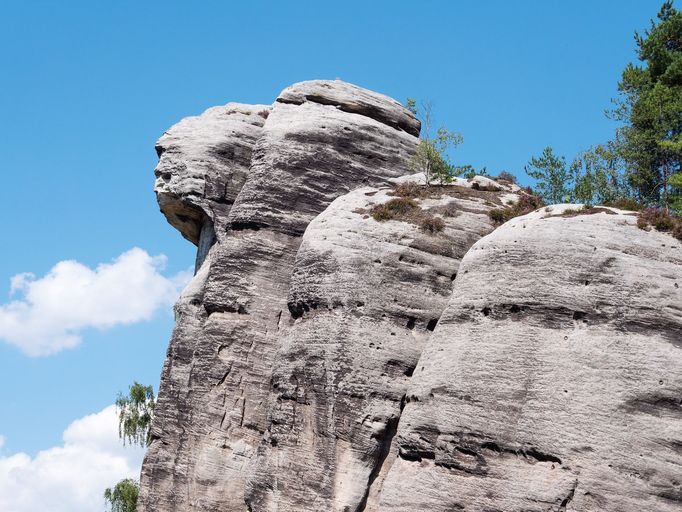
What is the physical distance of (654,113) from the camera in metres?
45.0

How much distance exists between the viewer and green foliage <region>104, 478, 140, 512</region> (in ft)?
197

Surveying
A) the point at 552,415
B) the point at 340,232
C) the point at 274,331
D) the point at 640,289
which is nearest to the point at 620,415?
the point at 552,415

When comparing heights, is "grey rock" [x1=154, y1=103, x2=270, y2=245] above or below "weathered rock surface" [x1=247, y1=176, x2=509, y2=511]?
above

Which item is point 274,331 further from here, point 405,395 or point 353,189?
point 405,395

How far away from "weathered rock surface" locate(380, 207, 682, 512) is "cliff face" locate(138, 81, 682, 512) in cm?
5

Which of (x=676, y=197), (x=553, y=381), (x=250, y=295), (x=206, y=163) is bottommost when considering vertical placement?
(x=553, y=381)

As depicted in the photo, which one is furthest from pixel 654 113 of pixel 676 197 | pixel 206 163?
pixel 206 163

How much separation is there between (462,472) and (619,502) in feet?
12.7

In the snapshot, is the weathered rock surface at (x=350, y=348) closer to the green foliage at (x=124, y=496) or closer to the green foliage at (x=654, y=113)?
the green foliage at (x=654, y=113)

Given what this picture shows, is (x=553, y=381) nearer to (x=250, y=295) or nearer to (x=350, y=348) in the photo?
(x=350, y=348)

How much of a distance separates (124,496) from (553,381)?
134ft

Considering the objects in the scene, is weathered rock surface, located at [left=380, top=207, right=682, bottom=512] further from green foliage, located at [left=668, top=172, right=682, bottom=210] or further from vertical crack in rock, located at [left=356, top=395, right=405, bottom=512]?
green foliage, located at [left=668, top=172, right=682, bottom=210]

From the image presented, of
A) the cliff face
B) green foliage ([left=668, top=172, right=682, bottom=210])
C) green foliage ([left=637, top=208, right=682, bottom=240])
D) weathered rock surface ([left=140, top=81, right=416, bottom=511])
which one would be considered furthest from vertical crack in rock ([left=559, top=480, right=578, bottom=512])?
weathered rock surface ([left=140, top=81, right=416, bottom=511])

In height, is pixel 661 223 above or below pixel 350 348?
above
